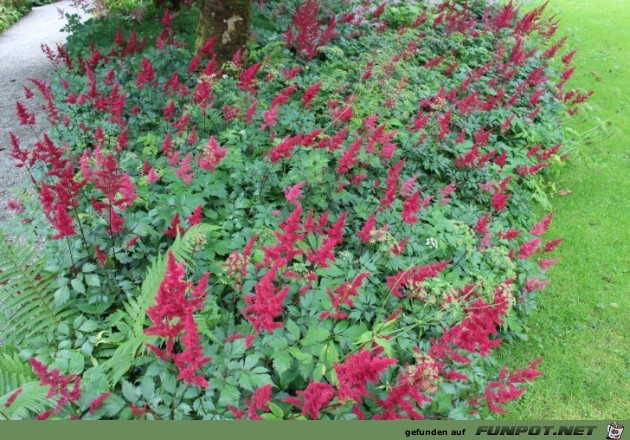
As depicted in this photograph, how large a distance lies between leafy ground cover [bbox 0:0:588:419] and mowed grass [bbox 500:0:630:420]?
0.97 ft

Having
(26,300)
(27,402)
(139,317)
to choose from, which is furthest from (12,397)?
(26,300)

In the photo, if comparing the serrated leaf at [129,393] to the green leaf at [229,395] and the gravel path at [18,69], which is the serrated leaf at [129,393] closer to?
the green leaf at [229,395]

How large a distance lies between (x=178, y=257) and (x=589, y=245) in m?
4.79

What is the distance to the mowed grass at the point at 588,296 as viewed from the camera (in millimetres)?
3783

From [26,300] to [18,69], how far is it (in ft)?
22.4

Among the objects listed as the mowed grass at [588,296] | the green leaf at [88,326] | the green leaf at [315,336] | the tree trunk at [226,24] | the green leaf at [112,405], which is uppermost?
the tree trunk at [226,24]

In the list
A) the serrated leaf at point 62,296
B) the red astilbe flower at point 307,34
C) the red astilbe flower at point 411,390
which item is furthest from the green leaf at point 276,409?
the red astilbe flower at point 307,34

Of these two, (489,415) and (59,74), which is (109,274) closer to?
(489,415)

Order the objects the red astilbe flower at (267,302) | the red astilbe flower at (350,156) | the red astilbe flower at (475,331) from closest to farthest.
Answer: the red astilbe flower at (267,302) < the red astilbe flower at (475,331) < the red astilbe flower at (350,156)

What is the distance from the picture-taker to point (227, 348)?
2.70 metres

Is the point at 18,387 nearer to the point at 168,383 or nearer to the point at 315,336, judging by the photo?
the point at 168,383

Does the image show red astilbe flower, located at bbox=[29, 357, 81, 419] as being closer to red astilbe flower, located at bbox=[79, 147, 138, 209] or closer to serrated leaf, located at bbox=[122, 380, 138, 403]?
serrated leaf, located at bbox=[122, 380, 138, 403]

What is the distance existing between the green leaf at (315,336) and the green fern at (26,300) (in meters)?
1.60

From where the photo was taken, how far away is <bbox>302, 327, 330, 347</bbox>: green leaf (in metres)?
2.80
